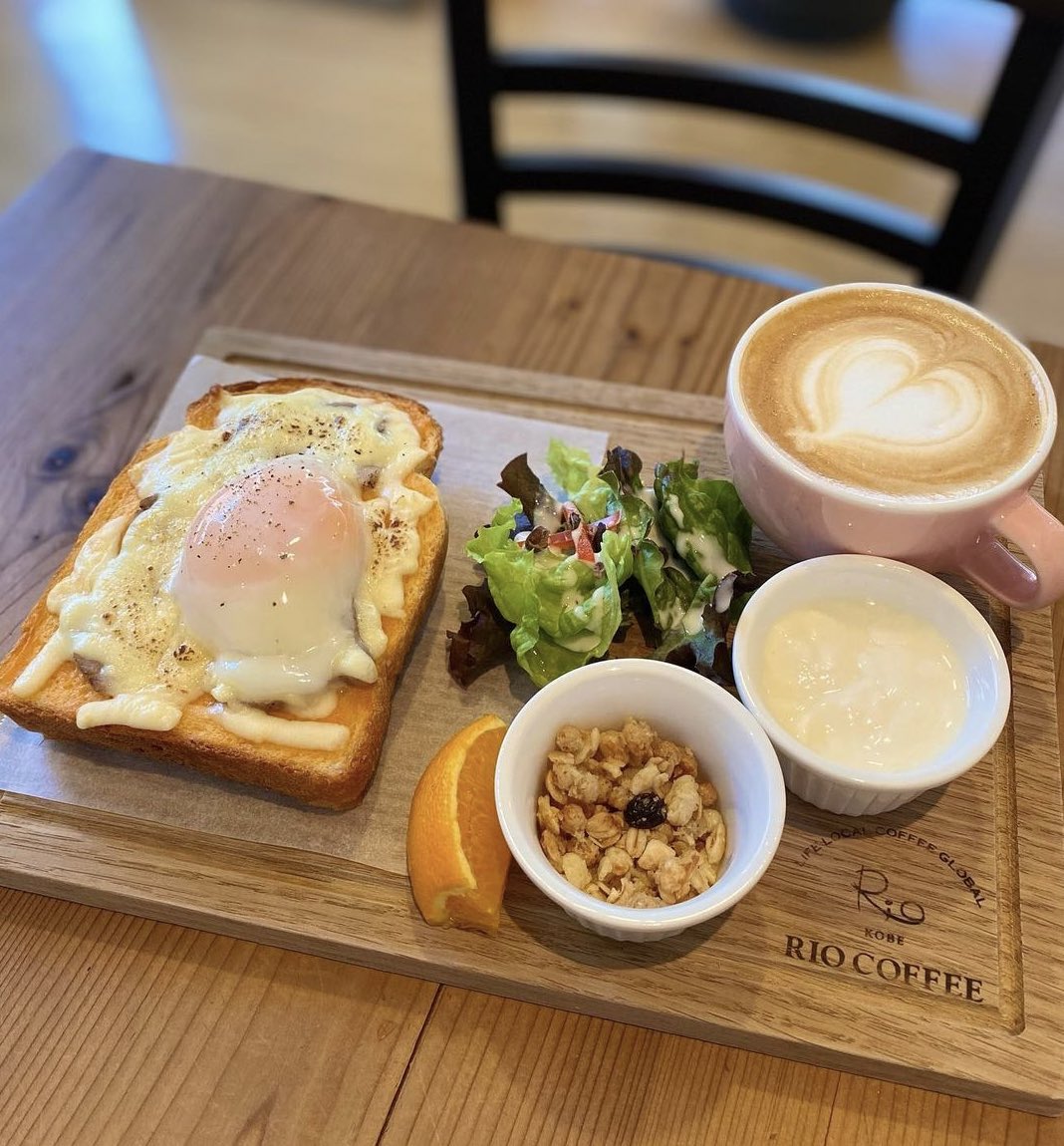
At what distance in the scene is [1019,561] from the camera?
62.8 inches

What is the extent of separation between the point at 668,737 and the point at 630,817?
14cm

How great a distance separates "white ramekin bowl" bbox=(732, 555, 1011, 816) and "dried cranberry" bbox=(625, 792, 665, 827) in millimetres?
179

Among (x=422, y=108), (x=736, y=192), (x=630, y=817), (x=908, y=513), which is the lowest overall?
(x=422, y=108)

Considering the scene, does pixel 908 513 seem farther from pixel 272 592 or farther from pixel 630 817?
pixel 272 592

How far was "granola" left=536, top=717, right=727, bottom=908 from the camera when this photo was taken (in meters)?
1.33

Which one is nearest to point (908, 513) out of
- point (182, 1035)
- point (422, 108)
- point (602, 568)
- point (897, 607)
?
point (897, 607)

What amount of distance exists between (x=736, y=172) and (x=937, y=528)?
1.61m

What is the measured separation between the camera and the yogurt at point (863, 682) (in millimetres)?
1418

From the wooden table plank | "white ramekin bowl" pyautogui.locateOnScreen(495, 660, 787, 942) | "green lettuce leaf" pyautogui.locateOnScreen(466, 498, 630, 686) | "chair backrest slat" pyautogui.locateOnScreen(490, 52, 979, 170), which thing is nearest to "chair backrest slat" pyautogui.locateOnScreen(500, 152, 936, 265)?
"chair backrest slat" pyautogui.locateOnScreen(490, 52, 979, 170)

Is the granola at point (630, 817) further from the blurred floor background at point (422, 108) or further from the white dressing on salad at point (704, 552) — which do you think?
the blurred floor background at point (422, 108)

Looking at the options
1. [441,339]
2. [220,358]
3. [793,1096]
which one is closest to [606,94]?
[441,339]

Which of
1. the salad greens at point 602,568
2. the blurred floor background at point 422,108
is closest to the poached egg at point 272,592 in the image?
the salad greens at point 602,568

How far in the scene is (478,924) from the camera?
4.54 ft

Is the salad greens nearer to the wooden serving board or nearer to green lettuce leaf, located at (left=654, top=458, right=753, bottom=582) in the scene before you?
green lettuce leaf, located at (left=654, top=458, right=753, bottom=582)
